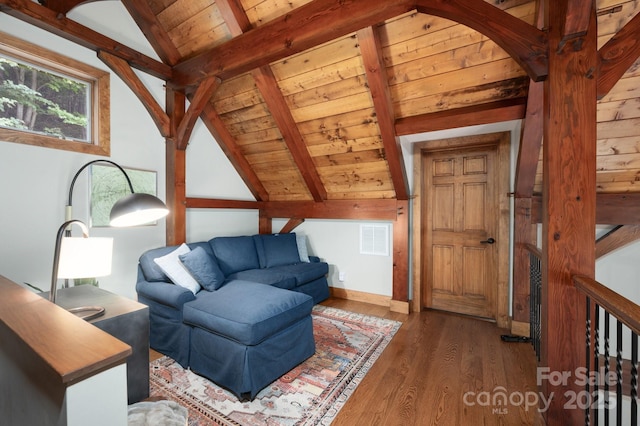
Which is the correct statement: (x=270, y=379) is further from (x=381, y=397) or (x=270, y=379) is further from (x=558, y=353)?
(x=558, y=353)

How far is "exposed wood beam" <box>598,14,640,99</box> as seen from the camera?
54.1 inches

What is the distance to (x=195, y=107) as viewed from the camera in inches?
118

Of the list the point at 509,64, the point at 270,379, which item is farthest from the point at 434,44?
the point at 270,379

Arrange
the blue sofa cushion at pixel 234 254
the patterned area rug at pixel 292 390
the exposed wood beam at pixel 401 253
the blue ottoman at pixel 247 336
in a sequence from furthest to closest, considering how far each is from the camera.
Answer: the exposed wood beam at pixel 401 253 → the blue sofa cushion at pixel 234 254 → the blue ottoman at pixel 247 336 → the patterned area rug at pixel 292 390

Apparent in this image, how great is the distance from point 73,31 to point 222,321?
273 centimetres

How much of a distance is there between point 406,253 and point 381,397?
6.12 ft

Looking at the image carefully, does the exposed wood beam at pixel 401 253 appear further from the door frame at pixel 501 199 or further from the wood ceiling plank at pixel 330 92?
the wood ceiling plank at pixel 330 92

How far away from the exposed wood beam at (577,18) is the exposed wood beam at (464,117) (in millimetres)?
1061

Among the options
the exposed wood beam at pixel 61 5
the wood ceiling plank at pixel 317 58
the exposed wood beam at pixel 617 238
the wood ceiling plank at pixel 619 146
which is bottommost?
the exposed wood beam at pixel 617 238

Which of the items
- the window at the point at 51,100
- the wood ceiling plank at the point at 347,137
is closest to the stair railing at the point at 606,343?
the wood ceiling plank at the point at 347,137

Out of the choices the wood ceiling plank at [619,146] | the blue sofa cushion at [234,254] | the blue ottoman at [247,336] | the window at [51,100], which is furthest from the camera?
the blue sofa cushion at [234,254]

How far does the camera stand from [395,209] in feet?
11.6

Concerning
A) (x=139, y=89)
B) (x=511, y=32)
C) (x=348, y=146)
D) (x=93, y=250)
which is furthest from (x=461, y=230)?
(x=139, y=89)

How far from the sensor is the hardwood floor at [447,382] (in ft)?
5.71
